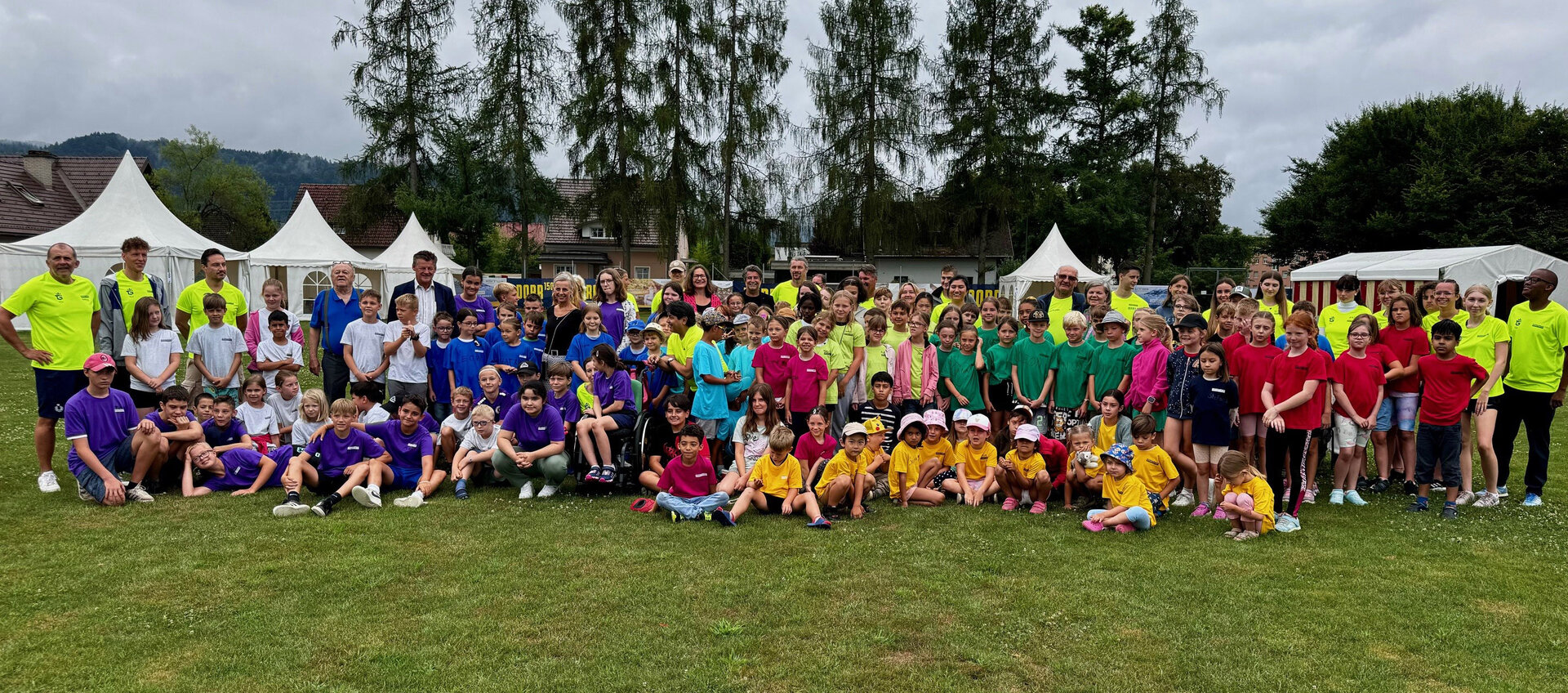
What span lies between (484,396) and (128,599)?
134 inches

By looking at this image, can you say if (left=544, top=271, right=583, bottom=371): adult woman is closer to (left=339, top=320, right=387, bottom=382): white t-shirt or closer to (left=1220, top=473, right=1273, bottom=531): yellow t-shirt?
(left=339, top=320, right=387, bottom=382): white t-shirt

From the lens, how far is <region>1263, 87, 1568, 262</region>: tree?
27.4 metres

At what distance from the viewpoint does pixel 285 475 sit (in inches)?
251

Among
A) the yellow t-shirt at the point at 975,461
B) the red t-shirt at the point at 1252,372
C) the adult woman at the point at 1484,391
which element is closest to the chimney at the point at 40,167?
the yellow t-shirt at the point at 975,461

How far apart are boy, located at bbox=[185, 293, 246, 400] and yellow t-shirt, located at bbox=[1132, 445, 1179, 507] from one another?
24.9 ft

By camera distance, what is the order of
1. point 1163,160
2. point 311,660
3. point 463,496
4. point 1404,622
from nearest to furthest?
point 311,660 → point 1404,622 → point 463,496 → point 1163,160

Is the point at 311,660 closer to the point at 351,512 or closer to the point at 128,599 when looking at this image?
the point at 128,599

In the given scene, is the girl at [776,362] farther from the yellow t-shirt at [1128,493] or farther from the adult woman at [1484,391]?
the adult woman at [1484,391]

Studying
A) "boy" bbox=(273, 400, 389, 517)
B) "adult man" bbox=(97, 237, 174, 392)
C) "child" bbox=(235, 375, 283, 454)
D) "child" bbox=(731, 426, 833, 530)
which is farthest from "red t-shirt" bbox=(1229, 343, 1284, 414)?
"adult man" bbox=(97, 237, 174, 392)

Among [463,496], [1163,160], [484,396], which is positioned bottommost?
[463,496]

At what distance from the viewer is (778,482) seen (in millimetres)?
6332

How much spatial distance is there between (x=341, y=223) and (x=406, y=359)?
93.4 ft

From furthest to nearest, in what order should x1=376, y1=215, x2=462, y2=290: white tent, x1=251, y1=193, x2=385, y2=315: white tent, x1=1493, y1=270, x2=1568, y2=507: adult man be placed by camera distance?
x1=376, y1=215, x2=462, y2=290: white tent
x1=251, y1=193, x2=385, y2=315: white tent
x1=1493, y1=270, x2=1568, y2=507: adult man

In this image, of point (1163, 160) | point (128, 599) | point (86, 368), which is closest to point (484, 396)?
point (86, 368)
